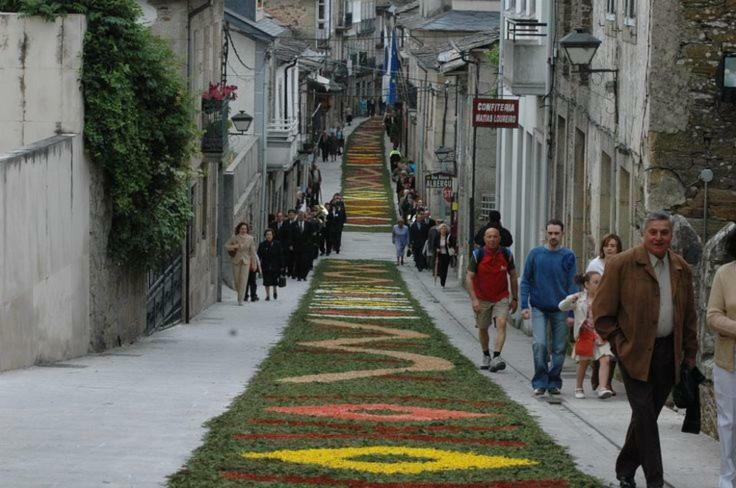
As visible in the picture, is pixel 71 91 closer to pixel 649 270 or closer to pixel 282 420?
pixel 282 420

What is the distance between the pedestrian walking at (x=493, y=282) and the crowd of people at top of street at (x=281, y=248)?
12.8 m

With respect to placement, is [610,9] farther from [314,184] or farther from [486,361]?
[314,184]

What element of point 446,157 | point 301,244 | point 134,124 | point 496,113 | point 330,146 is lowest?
point 301,244

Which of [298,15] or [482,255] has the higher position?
[298,15]

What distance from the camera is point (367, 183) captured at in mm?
83562

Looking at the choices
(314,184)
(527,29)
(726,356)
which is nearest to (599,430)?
(726,356)

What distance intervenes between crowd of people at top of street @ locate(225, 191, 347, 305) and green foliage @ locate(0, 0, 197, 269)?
26.9ft

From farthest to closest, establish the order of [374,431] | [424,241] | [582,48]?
1. [424,241]
2. [582,48]
3. [374,431]

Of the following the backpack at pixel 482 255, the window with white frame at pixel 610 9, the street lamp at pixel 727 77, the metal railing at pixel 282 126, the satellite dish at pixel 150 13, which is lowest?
the backpack at pixel 482 255

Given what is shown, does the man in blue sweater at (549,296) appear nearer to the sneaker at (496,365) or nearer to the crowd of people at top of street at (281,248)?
the sneaker at (496,365)

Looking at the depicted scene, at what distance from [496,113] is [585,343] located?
13923 mm

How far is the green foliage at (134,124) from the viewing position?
18297 millimetres

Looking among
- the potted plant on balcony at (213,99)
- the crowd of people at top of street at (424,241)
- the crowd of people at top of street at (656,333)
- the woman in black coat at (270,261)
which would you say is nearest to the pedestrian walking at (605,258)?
the crowd of people at top of street at (656,333)

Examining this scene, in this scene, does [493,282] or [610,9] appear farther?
[610,9]
